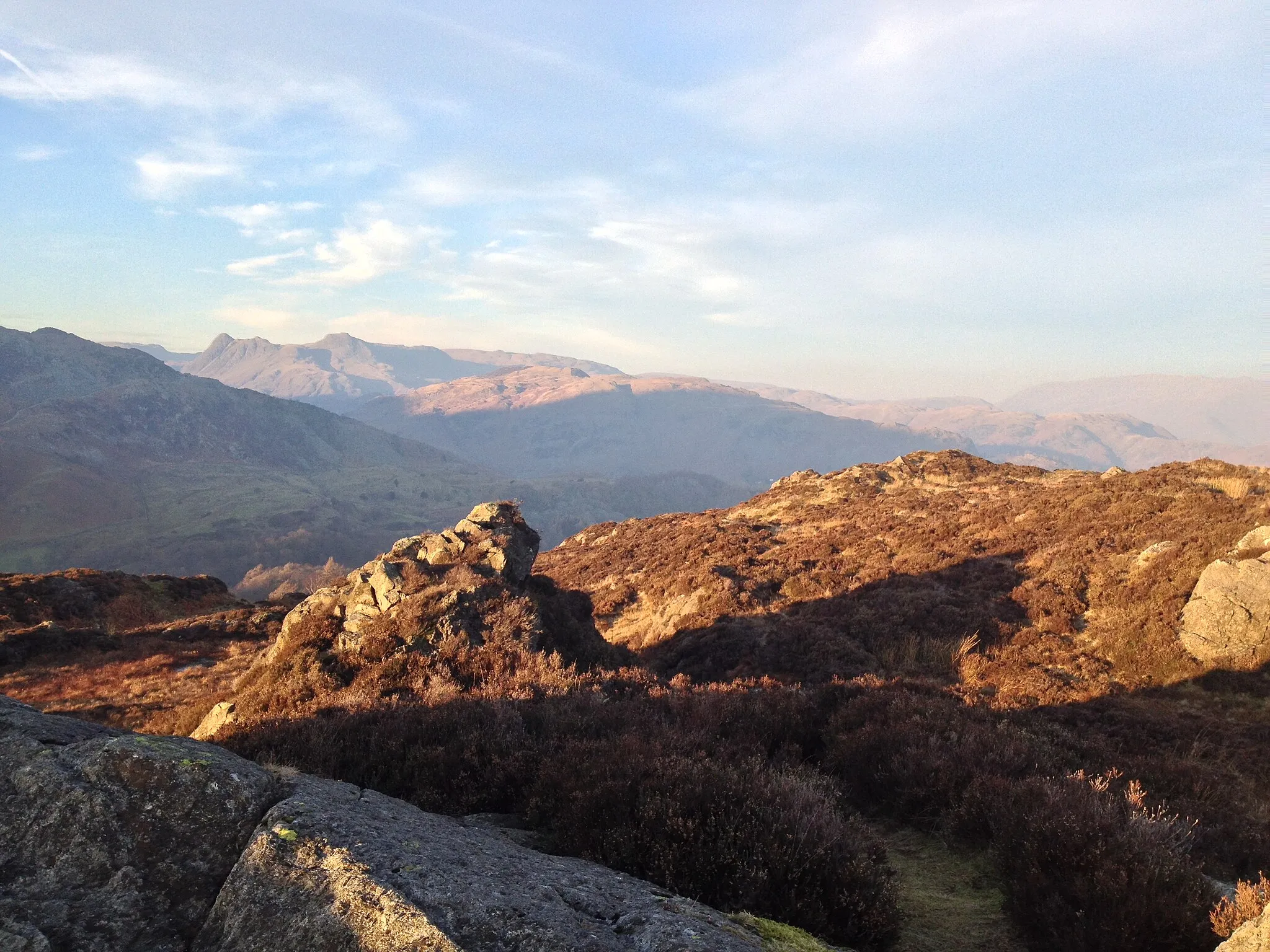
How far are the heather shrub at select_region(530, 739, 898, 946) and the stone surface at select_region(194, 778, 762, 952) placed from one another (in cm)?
51

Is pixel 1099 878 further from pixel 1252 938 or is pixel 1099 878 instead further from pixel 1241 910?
pixel 1252 938

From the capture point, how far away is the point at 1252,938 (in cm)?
324

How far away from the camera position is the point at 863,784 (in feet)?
23.9

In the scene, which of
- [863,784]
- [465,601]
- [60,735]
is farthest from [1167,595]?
[60,735]

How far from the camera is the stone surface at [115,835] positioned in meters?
3.53

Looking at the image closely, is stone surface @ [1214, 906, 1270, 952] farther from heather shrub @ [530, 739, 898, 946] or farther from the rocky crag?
the rocky crag

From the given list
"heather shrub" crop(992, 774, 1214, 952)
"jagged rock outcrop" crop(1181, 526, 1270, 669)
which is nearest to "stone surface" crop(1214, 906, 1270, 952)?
"heather shrub" crop(992, 774, 1214, 952)

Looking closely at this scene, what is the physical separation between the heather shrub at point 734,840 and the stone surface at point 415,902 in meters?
0.51

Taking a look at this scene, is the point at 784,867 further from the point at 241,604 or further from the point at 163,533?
the point at 163,533

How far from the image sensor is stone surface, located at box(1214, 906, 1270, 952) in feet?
10.4

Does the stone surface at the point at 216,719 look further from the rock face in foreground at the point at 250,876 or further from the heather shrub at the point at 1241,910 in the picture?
the heather shrub at the point at 1241,910

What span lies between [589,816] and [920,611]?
14.8 meters

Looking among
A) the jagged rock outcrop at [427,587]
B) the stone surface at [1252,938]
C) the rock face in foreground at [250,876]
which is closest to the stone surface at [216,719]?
the jagged rock outcrop at [427,587]

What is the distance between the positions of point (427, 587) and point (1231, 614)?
16676 mm
